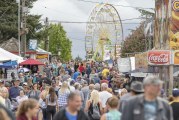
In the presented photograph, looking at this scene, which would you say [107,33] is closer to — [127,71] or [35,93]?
[127,71]

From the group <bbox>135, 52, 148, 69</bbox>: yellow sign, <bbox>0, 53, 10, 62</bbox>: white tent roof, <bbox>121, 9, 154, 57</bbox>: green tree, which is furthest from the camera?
<bbox>121, 9, 154, 57</bbox>: green tree

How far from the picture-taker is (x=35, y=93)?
1975cm

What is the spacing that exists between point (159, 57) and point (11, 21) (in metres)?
41.3

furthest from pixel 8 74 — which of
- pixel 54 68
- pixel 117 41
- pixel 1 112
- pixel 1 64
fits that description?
pixel 117 41

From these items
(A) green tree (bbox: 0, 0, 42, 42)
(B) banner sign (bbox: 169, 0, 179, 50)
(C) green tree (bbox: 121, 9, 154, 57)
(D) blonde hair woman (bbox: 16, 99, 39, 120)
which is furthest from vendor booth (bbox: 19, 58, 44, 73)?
(D) blonde hair woman (bbox: 16, 99, 39, 120)

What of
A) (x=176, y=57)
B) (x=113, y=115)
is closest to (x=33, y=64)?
(x=176, y=57)

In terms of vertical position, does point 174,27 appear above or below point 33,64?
above

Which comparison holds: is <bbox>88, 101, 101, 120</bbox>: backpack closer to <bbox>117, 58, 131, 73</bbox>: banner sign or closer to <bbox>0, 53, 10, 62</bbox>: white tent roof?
<bbox>0, 53, 10, 62</bbox>: white tent roof

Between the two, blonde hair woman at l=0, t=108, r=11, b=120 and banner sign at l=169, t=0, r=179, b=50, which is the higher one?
banner sign at l=169, t=0, r=179, b=50

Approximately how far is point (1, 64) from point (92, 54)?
62646mm

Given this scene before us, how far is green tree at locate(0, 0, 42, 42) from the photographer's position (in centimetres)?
6241

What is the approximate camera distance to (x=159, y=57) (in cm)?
2372

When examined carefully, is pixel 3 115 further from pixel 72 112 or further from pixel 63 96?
pixel 63 96

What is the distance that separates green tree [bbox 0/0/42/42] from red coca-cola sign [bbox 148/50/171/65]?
39747 mm
